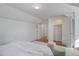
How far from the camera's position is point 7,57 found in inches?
60.2

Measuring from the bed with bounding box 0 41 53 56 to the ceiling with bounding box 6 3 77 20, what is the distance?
17.1 inches

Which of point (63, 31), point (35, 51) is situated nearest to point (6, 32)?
point (35, 51)

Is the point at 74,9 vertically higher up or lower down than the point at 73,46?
higher up

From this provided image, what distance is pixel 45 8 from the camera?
1527 mm

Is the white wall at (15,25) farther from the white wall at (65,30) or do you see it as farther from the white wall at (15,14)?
the white wall at (65,30)

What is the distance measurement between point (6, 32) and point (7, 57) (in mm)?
353

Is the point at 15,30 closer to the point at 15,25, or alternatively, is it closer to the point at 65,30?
the point at 15,25

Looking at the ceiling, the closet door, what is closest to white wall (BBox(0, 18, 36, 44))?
the ceiling

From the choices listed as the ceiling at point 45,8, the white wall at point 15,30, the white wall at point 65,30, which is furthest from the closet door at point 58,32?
the white wall at point 15,30

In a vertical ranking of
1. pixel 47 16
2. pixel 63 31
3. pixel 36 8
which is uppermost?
pixel 36 8

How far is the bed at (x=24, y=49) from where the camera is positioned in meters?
1.52

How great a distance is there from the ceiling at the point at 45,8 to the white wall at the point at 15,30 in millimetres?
187

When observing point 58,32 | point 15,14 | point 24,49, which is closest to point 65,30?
point 58,32

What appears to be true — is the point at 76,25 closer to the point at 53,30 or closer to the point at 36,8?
the point at 53,30
